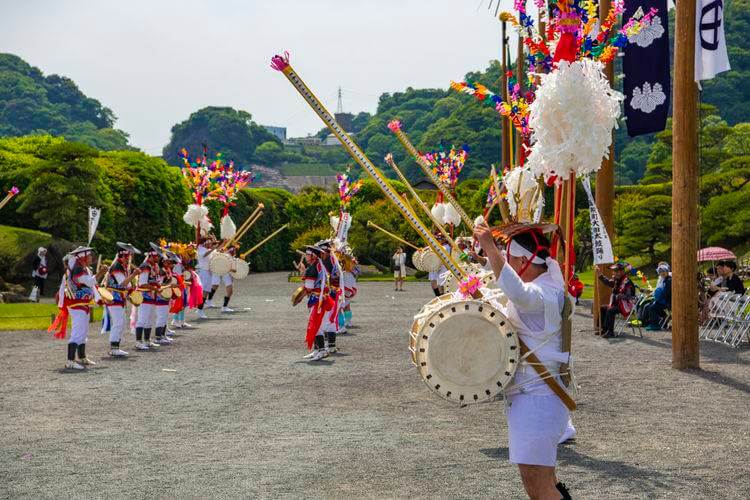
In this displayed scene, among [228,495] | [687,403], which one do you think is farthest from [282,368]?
[228,495]

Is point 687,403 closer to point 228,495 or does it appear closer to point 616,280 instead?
point 228,495

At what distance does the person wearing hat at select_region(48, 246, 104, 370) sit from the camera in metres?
14.0

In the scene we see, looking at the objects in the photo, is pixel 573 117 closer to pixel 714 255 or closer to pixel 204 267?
pixel 714 255

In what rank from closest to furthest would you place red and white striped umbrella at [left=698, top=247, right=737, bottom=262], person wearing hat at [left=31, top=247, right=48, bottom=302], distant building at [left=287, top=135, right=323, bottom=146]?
red and white striped umbrella at [left=698, top=247, right=737, bottom=262], person wearing hat at [left=31, top=247, right=48, bottom=302], distant building at [left=287, top=135, right=323, bottom=146]

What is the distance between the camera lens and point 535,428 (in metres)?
5.14

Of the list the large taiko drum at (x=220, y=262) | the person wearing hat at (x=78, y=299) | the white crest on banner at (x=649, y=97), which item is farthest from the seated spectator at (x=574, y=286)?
the large taiko drum at (x=220, y=262)

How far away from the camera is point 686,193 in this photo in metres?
13.2

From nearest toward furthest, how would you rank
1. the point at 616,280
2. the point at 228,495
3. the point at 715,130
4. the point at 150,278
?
the point at 228,495 → the point at 150,278 → the point at 616,280 → the point at 715,130

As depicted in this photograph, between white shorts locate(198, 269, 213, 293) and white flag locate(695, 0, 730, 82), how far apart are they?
48.8 ft

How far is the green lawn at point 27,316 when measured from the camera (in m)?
20.6

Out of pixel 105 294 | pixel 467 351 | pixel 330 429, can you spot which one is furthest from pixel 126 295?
pixel 467 351

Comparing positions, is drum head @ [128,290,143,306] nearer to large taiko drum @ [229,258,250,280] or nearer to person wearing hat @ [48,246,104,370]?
person wearing hat @ [48,246,104,370]

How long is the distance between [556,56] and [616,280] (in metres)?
13.1

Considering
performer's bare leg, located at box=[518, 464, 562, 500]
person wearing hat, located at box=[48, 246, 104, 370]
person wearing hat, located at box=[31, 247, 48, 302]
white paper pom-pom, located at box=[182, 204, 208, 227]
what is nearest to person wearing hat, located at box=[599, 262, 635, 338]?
person wearing hat, located at box=[48, 246, 104, 370]
